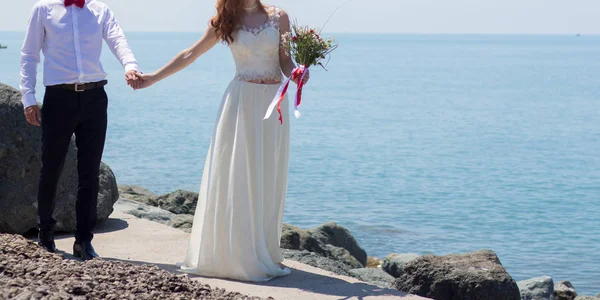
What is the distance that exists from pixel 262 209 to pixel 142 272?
56.3 inches

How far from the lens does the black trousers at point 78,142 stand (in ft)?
22.0

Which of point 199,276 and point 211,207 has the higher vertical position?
point 211,207

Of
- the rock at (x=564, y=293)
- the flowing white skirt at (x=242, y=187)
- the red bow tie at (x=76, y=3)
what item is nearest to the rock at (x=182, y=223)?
the flowing white skirt at (x=242, y=187)

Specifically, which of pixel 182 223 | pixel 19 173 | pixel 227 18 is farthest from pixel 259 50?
pixel 182 223

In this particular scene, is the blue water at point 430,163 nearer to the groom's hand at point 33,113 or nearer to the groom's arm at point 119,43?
the groom's arm at point 119,43

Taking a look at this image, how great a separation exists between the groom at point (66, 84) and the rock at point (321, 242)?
3351 mm

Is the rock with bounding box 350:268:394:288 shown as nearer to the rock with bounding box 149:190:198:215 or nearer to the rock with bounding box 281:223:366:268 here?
the rock with bounding box 281:223:366:268

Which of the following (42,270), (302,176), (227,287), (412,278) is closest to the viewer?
(42,270)

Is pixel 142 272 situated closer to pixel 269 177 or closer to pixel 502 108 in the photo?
pixel 269 177

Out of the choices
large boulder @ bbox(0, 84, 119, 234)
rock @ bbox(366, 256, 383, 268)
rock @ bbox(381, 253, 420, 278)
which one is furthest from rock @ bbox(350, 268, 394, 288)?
large boulder @ bbox(0, 84, 119, 234)

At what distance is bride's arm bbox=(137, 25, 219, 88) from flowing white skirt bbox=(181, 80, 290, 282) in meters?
0.34

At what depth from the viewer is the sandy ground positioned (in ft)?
21.2

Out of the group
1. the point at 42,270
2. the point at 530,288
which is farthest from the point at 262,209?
the point at 530,288

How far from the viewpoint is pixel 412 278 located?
7.56 metres
